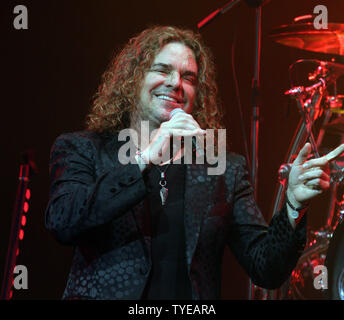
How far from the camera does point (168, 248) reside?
4.69 feet

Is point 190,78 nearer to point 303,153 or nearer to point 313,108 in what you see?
point 303,153

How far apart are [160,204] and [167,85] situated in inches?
15.0

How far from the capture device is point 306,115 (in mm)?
2156

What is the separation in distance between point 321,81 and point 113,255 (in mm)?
1355

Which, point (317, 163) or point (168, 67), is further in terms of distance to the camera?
point (168, 67)

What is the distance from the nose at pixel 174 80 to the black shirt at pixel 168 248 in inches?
11.9

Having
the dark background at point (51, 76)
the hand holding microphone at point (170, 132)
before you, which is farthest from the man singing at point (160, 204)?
the dark background at point (51, 76)

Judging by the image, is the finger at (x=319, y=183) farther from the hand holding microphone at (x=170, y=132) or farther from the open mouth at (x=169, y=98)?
the open mouth at (x=169, y=98)

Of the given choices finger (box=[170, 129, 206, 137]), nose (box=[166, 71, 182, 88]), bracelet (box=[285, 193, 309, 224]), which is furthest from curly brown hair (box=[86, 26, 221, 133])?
bracelet (box=[285, 193, 309, 224])

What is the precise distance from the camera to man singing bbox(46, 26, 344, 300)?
4.17 ft

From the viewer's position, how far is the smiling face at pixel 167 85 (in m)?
1.57
